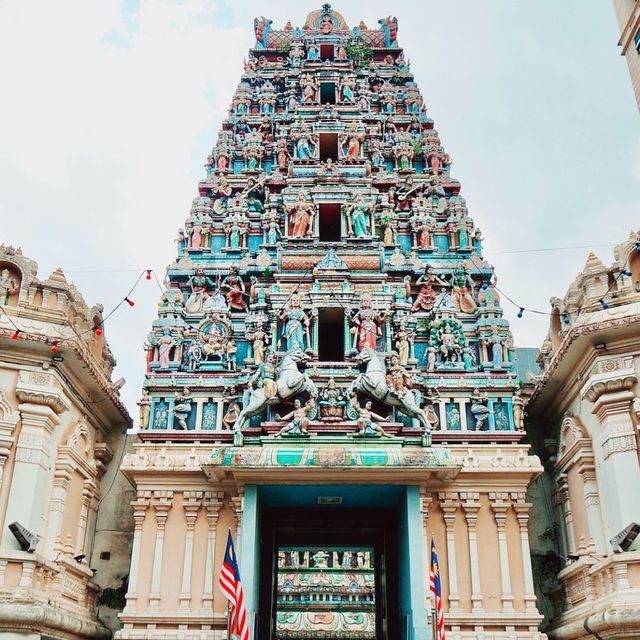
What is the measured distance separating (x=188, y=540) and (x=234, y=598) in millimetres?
3577

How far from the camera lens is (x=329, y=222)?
83.3 ft

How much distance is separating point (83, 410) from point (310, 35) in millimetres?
20348

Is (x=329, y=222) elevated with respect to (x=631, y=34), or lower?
lower

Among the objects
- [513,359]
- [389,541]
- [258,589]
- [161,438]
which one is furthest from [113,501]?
[513,359]

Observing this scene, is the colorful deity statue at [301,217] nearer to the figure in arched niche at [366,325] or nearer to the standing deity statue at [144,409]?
the figure in arched niche at [366,325]

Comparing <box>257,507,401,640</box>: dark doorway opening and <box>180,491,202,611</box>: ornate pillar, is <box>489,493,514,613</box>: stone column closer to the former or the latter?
<box>257,507,401,640</box>: dark doorway opening

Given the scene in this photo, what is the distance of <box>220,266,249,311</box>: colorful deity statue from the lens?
72.9 ft

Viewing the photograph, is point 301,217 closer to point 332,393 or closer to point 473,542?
point 332,393

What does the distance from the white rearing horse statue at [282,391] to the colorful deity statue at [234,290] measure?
347 centimetres

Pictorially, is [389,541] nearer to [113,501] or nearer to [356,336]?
[356,336]

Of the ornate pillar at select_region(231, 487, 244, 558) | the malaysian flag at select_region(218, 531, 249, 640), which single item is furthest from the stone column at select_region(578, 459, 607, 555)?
the ornate pillar at select_region(231, 487, 244, 558)

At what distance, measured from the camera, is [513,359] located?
2089 centimetres

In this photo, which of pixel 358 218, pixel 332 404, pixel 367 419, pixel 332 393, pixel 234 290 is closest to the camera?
pixel 367 419

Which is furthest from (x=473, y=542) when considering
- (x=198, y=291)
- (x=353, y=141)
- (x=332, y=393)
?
(x=353, y=141)
